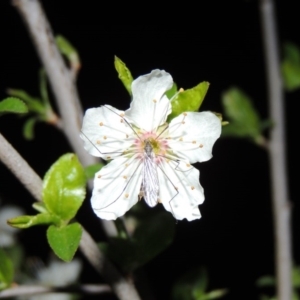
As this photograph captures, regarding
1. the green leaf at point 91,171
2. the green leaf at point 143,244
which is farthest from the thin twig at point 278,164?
the green leaf at point 91,171

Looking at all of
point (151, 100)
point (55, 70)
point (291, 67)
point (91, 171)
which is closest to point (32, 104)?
point (55, 70)

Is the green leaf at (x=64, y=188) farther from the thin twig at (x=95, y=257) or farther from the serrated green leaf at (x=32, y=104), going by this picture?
the serrated green leaf at (x=32, y=104)

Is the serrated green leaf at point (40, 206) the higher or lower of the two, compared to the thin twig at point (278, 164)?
higher

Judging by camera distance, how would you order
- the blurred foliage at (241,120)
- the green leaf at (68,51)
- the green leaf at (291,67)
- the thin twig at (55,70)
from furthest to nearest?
the green leaf at (291,67) → the blurred foliage at (241,120) → the green leaf at (68,51) → the thin twig at (55,70)

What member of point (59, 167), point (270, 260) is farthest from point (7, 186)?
point (59, 167)

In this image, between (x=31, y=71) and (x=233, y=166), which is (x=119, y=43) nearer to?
(x=31, y=71)

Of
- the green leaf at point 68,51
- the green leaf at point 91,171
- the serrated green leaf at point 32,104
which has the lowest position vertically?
the green leaf at point 91,171

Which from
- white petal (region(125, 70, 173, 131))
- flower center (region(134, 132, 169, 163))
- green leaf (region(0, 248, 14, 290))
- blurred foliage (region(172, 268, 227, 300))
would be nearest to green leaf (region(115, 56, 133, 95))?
white petal (region(125, 70, 173, 131))

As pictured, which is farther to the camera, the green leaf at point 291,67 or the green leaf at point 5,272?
the green leaf at point 291,67
